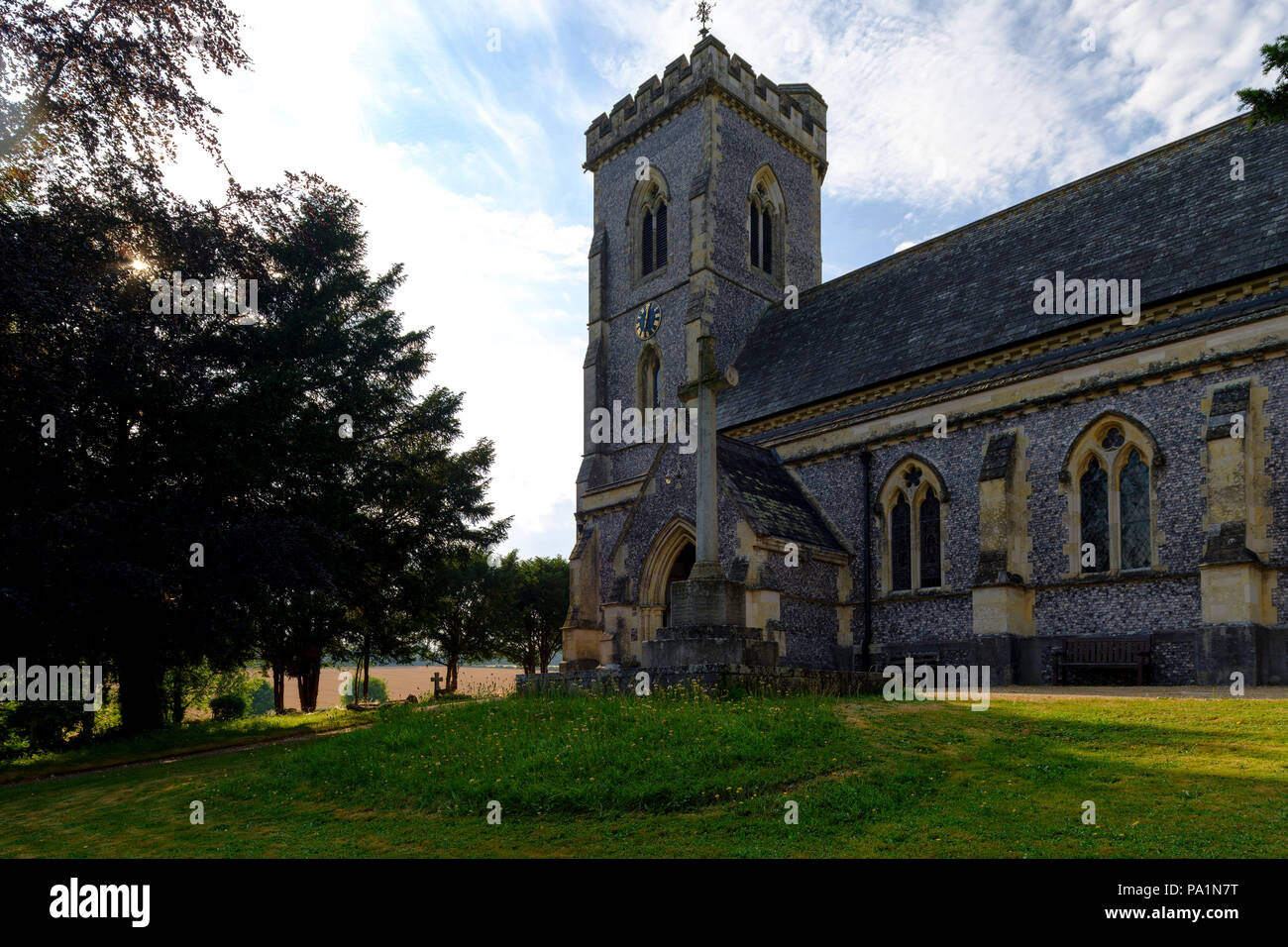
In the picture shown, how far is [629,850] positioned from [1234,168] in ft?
65.4

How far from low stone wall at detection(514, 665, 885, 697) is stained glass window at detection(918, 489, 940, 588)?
6183 mm

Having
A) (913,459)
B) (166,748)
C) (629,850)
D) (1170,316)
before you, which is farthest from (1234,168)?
(166,748)

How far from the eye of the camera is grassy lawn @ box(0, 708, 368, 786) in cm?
1480

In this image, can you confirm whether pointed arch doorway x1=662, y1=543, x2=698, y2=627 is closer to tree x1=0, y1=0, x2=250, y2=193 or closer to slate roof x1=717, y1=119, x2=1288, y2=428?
slate roof x1=717, y1=119, x2=1288, y2=428

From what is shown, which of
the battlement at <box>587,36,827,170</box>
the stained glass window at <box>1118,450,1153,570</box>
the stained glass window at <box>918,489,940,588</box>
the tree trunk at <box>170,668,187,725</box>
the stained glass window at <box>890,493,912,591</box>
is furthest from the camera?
the battlement at <box>587,36,827,170</box>

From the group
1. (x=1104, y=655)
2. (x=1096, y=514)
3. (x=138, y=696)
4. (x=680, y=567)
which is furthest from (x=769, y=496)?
(x=138, y=696)

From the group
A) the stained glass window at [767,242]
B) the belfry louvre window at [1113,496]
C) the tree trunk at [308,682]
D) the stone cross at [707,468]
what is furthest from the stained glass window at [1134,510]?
the tree trunk at [308,682]

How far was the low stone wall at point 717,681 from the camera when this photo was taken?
11961 millimetres

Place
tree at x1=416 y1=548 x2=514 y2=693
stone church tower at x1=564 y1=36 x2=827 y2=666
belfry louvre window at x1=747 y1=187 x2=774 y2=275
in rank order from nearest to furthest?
stone church tower at x1=564 y1=36 x2=827 y2=666 < belfry louvre window at x1=747 y1=187 x2=774 y2=275 < tree at x1=416 y1=548 x2=514 y2=693

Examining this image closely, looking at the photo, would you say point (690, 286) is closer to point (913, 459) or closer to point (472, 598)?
point (913, 459)

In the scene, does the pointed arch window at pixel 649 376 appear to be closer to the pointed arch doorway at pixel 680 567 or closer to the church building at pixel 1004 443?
the church building at pixel 1004 443

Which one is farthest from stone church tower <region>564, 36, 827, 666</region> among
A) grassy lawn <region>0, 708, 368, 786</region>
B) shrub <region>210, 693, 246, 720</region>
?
shrub <region>210, 693, 246, 720</region>

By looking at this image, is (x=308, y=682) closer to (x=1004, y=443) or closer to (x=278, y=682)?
(x=278, y=682)

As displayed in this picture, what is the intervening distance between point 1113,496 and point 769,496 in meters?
6.98
